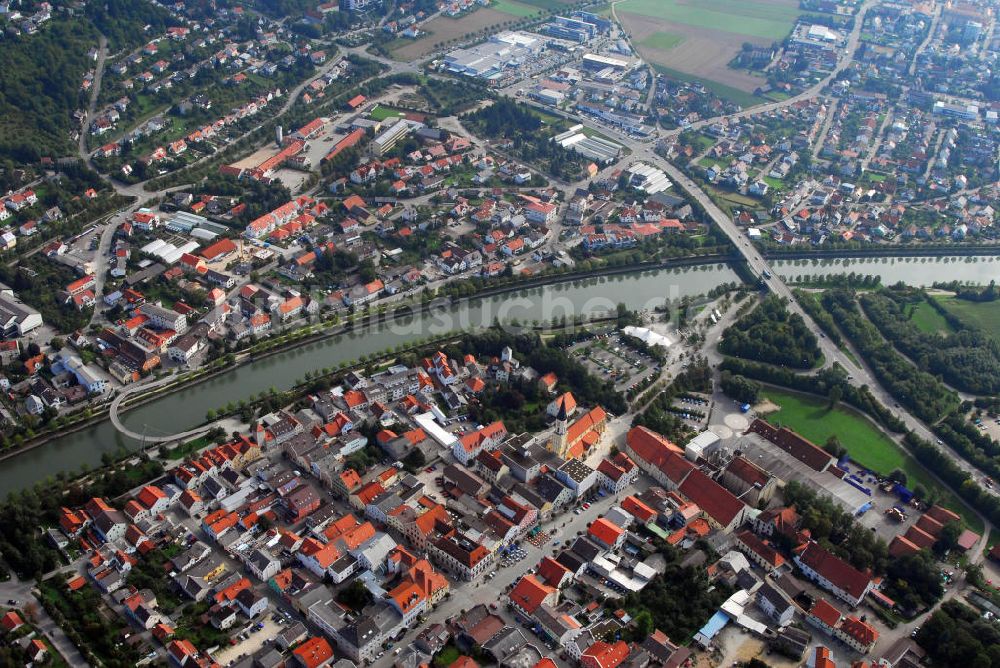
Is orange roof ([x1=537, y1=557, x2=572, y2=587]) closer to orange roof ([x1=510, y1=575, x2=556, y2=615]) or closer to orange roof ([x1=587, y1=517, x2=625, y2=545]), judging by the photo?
orange roof ([x1=510, y1=575, x2=556, y2=615])

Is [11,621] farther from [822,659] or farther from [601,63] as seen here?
[601,63]

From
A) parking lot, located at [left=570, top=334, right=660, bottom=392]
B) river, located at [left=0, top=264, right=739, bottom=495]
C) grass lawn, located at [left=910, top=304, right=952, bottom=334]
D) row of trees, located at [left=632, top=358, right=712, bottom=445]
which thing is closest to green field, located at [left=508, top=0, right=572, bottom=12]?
river, located at [left=0, top=264, right=739, bottom=495]

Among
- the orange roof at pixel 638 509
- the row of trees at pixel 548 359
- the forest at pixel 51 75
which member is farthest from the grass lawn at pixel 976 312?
the forest at pixel 51 75

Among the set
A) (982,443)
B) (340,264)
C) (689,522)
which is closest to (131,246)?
(340,264)

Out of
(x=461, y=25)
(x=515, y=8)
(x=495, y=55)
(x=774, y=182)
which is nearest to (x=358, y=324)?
(x=774, y=182)

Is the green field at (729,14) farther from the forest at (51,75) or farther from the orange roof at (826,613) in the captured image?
the orange roof at (826,613)

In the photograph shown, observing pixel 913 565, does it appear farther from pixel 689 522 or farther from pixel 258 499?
pixel 258 499

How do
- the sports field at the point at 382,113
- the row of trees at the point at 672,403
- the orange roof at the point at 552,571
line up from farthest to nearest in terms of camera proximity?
the sports field at the point at 382,113 → the row of trees at the point at 672,403 → the orange roof at the point at 552,571
